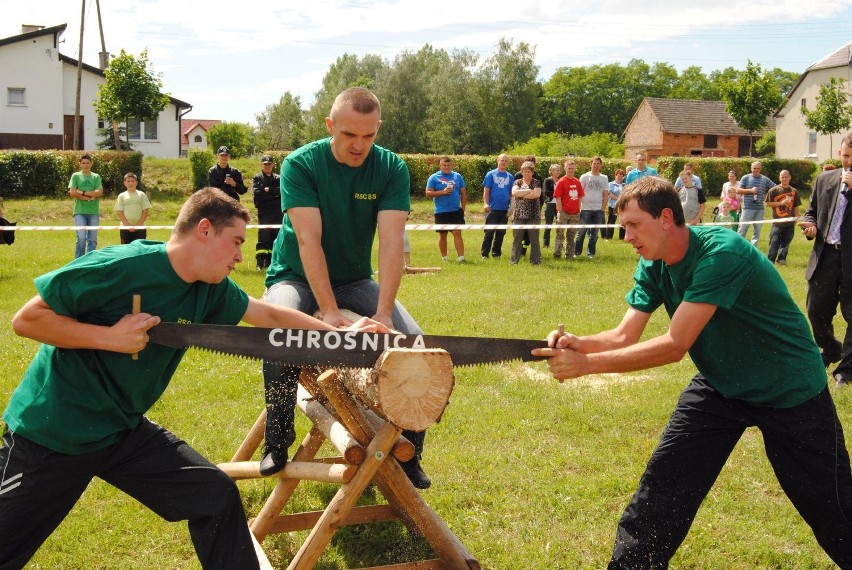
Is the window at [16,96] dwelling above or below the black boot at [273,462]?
above

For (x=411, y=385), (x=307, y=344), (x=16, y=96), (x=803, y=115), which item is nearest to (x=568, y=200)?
(x=307, y=344)

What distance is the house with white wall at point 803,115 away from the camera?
2132 inches

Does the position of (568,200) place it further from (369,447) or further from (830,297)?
(369,447)

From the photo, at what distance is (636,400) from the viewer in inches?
288

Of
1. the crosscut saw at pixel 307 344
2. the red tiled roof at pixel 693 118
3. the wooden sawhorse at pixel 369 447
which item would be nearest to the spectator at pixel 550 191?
the wooden sawhorse at pixel 369 447

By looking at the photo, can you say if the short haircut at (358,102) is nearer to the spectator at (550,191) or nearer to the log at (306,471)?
the log at (306,471)

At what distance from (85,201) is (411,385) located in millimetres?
13633

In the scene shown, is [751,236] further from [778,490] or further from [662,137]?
[662,137]

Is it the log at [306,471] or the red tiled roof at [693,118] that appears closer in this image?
the log at [306,471]

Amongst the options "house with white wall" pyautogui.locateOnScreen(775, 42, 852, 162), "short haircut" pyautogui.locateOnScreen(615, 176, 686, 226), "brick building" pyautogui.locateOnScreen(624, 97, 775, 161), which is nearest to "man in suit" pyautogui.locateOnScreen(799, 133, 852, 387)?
"short haircut" pyautogui.locateOnScreen(615, 176, 686, 226)

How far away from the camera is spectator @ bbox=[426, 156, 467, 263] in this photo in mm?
16609

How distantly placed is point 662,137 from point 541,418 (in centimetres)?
6553

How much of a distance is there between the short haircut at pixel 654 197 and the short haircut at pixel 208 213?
5.84 feet

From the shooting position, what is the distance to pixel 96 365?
3303 millimetres
